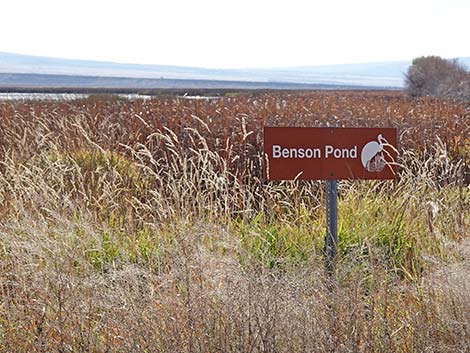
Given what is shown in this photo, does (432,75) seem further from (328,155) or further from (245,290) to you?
(245,290)

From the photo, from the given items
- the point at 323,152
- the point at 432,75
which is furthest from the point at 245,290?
the point at 432,75

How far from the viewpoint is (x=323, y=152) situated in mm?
4328

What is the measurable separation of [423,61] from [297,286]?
44174 mm

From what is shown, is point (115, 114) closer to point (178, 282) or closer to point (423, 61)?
point (178, 282)

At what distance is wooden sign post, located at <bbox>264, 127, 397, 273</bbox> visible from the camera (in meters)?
4.28

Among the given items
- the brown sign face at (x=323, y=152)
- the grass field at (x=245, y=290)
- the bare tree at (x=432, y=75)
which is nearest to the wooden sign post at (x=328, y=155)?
the brown sign face at (x=323, y=152)

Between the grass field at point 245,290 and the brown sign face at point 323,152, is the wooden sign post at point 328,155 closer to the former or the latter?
the brown sign face at point 323,152

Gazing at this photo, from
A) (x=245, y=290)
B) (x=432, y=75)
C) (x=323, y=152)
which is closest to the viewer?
(x=245, y=290)

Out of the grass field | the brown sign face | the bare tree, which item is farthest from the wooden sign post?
the bare tree

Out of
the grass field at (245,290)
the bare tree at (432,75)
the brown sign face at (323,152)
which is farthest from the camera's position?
the bare tree at (432,75)

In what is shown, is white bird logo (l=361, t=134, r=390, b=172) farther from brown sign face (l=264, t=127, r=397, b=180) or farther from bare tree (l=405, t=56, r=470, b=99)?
bare tree (l=405, t=56, r=470, b=99)

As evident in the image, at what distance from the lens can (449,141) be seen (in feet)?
31.8

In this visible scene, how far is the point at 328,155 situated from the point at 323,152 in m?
0.04

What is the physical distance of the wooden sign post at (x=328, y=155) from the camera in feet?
14.0
